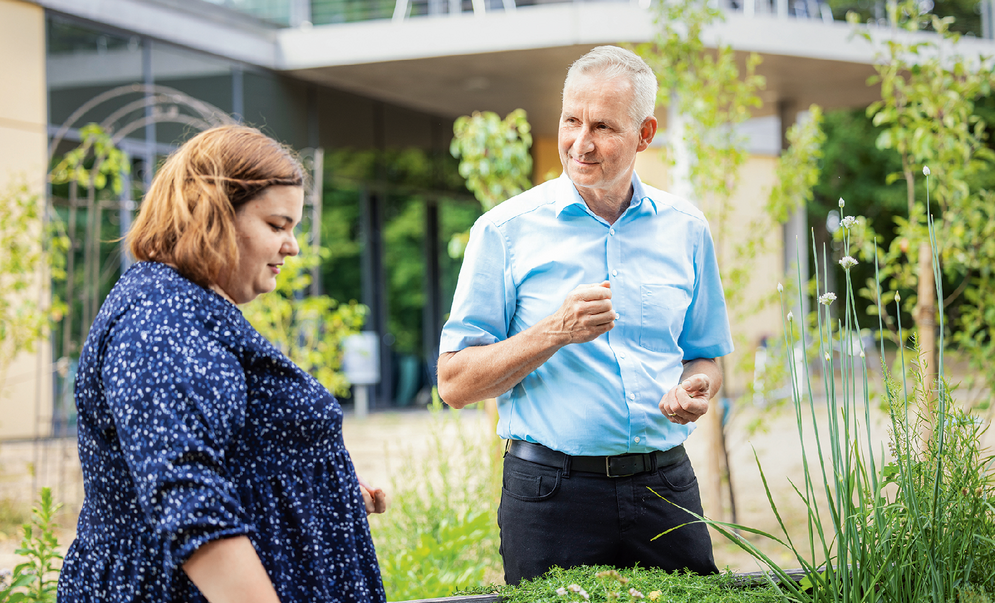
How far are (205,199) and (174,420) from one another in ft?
1.13

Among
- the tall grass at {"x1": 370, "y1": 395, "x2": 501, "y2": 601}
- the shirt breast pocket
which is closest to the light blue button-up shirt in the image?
the shirt breast pocket

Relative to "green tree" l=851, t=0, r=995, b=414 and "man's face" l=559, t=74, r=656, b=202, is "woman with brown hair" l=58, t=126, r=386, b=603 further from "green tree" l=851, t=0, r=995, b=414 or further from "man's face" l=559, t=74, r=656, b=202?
"green tree" l=851, t=0, r=995, b=414

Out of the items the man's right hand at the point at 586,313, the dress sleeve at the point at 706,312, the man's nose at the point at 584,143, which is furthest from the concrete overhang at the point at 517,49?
the man's right hand at the point at 586,313

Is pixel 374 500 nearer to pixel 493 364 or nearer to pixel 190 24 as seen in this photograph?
pixel 493 364

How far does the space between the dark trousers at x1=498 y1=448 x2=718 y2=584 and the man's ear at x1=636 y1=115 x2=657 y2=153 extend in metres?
0.80

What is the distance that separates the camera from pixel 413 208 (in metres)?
15.1

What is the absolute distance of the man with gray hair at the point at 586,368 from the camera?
6.37ft

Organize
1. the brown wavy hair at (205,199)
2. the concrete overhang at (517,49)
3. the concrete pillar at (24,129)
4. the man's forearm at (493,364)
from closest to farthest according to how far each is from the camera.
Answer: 1. the brown wavy hair at (205,199)
2. the man's forearm at (493,364)
3. the concrete pillar at (24,129)
4. the concrete overhang at (517,49)

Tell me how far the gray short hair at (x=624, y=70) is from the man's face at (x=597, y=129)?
0.5 inches

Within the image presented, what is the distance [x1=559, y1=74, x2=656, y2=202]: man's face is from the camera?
6.37ft

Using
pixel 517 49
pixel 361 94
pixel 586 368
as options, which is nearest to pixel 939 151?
pixel 586 368

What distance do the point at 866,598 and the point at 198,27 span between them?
37.3 ft

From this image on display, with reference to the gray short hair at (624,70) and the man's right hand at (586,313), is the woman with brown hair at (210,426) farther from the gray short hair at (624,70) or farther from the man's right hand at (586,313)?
the gray short hair at (624,70)

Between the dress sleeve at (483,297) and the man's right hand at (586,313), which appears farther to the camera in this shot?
the dress sleeve at (483,297)
